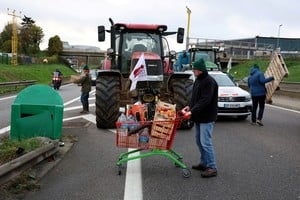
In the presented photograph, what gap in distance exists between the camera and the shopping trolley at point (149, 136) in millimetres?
7324

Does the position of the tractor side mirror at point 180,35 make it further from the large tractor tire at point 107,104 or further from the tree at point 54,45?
the tree at point 54,45

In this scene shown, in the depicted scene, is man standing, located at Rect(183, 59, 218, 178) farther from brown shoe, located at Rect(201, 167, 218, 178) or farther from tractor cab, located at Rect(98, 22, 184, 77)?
tractor cab, located at Rect(98, 22, 184, 77)

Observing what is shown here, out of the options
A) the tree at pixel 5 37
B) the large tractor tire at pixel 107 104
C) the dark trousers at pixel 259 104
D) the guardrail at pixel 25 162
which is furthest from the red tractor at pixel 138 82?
the tree at pixel 5 37

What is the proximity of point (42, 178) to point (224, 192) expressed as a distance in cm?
271

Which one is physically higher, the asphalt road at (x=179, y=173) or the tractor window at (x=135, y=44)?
the tractor window at (x=135, y=44)

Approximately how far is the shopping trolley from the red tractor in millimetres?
3651

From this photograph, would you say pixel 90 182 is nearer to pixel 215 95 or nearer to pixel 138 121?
pixel 138 121

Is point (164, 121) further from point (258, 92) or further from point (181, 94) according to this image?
point (258, 92)

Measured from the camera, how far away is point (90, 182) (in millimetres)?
6801

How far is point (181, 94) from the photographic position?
12680 mm

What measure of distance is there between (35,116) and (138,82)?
12.4 feet

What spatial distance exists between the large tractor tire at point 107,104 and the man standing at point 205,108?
5042 millimetres

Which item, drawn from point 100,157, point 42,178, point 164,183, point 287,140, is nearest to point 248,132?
point 287,140

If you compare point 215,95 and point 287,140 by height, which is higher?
point 215,95
